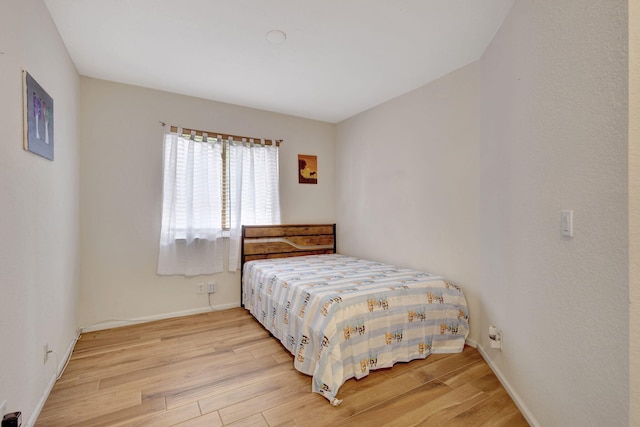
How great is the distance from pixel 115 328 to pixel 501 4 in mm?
4171

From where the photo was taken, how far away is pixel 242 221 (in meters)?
3.63

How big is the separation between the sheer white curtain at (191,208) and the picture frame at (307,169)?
3.62 feet

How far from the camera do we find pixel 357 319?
2.03 m

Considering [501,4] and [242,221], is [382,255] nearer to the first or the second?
[242,221]

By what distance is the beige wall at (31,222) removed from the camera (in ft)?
4.33

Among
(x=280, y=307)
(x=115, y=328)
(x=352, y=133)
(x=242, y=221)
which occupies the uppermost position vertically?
(x=352, y=133)

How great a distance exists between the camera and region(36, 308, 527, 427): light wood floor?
1.63m

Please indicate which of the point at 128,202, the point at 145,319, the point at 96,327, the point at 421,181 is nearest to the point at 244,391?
the point at 145,319

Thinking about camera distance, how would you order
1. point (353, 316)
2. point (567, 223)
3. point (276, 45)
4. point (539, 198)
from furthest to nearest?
point (276, 45)
point (353, 316)
point (539, 198)
point (567, 223)

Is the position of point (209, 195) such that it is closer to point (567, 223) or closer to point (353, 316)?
point (353, 316)

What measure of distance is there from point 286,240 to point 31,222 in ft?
8.45

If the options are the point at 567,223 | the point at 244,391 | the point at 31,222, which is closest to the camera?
the point at 567,223

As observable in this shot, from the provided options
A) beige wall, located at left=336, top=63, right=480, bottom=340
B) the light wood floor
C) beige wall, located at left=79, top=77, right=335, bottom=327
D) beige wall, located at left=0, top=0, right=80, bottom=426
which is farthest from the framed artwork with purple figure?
beige wall, located at left=336, top=63, right=480, bottom=340

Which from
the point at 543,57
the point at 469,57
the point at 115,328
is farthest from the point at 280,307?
the point at 469,57
